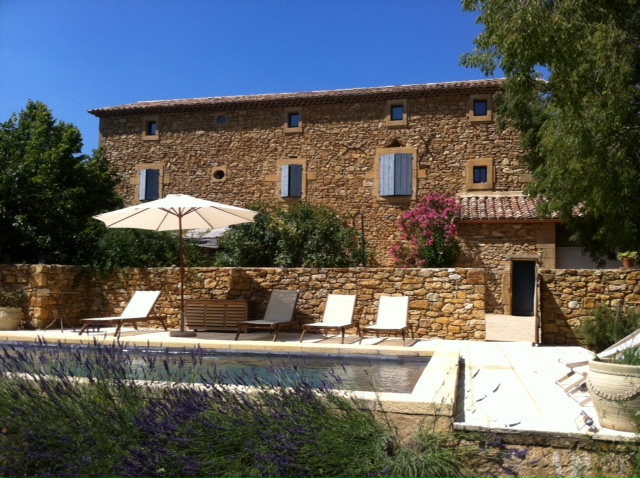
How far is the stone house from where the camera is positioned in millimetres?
15828

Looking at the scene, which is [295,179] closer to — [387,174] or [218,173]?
[218,173]

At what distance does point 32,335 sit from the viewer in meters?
9.05

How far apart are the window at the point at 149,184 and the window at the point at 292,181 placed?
404 cm

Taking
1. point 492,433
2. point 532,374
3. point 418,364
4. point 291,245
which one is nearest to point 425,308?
point 418,364

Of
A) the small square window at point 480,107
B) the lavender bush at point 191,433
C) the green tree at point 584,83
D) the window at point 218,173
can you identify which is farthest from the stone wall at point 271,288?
the small square window at point 480,107

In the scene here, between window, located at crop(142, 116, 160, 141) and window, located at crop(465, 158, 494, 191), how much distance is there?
368 inches

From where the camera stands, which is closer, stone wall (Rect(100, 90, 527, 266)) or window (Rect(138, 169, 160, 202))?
stone wall (Rect(100, 90, 527, 266))

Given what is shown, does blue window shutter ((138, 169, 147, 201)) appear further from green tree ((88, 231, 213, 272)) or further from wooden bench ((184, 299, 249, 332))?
wooden bench ((184, 299, 249, 332))

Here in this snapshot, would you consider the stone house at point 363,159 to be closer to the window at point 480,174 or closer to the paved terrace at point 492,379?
the window at point 480,174

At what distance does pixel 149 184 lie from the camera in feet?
61.9

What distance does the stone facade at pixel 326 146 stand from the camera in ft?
55.1

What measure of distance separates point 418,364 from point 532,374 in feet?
4.07

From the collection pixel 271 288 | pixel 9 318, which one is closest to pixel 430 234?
pixel 271 288

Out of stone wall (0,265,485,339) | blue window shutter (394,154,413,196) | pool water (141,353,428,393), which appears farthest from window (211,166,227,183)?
pool water (141,353,428,393)
